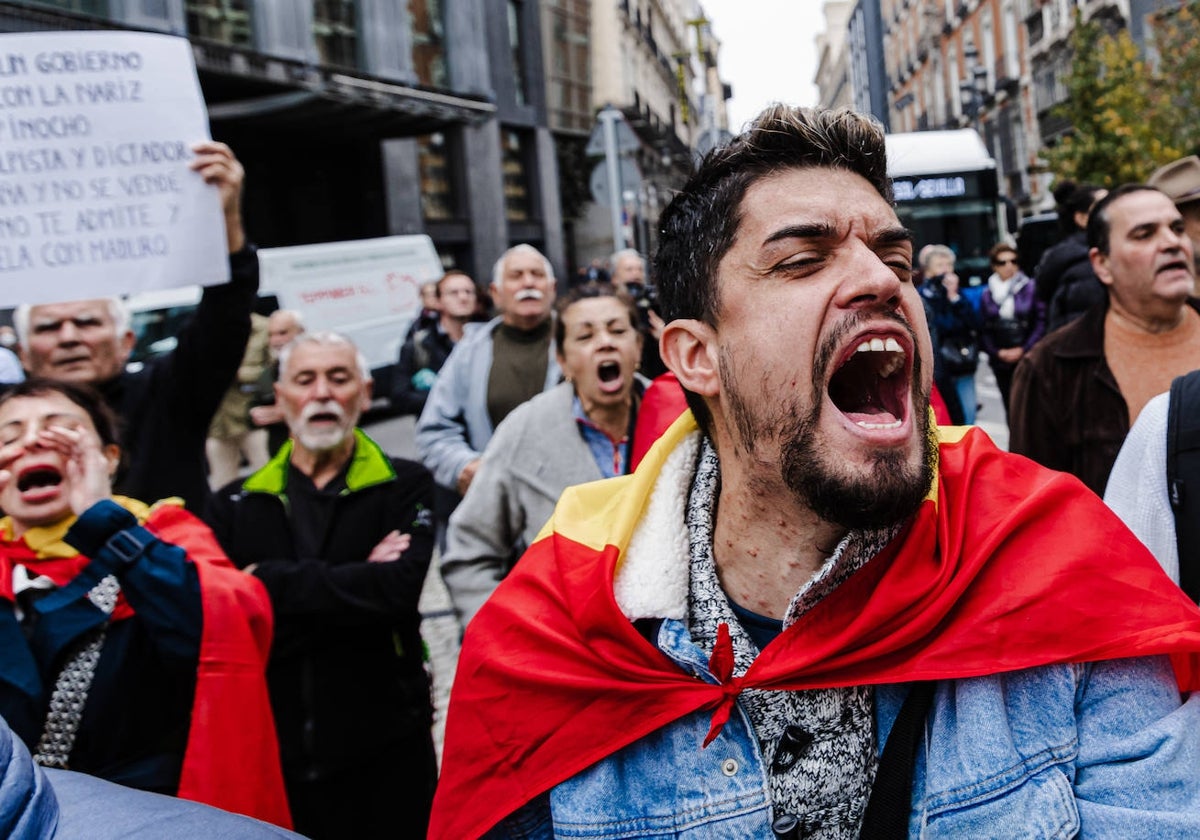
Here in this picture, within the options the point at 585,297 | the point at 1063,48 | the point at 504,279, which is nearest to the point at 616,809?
the point at 585,297

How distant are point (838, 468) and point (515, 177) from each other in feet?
86.1

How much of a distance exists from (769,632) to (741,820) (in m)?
0.30

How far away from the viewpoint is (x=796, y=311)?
1615mm

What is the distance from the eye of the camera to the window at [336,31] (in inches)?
762

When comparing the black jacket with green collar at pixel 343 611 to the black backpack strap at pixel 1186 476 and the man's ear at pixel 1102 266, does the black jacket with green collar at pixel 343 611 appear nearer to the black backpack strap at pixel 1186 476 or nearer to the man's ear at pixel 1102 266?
the black backpack strap at pixel 1186 476

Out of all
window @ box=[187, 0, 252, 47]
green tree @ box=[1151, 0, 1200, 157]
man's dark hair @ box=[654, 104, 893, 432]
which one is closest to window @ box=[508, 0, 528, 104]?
window @ box=[187, 0, 252, 47]

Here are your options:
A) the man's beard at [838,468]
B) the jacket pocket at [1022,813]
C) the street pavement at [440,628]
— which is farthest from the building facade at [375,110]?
the jacket pocket at [1022,813]

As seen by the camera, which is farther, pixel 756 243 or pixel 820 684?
pixel 756 243

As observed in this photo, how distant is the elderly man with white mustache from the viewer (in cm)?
489

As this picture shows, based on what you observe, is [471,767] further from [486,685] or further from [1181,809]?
[1181,809]

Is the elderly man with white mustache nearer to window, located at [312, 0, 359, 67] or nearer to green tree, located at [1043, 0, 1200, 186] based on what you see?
green tree, located at [1043, 0, 1200, 186]

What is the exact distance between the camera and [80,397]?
2.72 meters

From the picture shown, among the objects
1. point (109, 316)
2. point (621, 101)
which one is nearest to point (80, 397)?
point (109, 316)

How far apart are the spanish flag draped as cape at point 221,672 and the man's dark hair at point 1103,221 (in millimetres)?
2864
